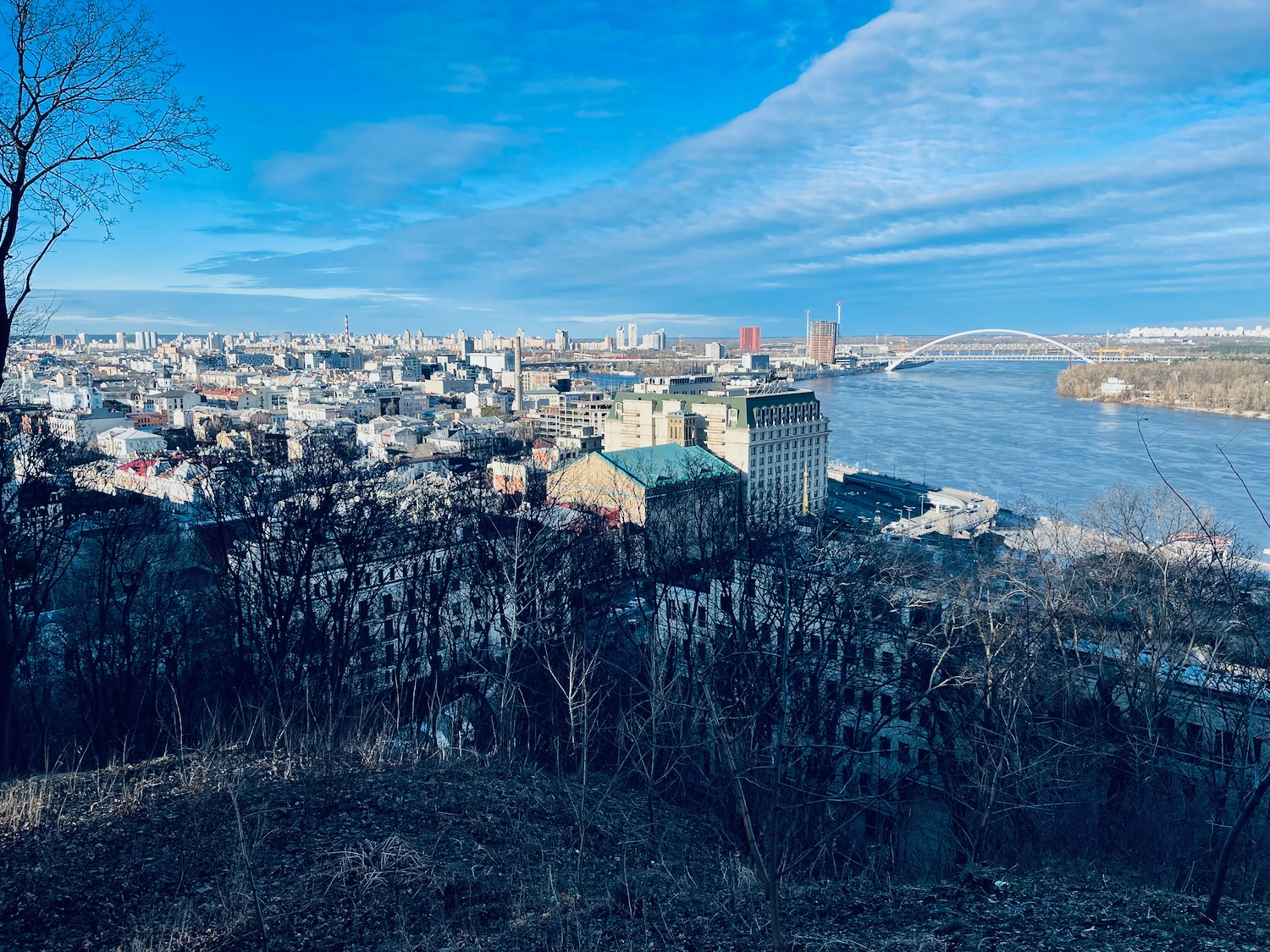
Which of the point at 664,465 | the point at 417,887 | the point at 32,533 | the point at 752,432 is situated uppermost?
the point at 752,432

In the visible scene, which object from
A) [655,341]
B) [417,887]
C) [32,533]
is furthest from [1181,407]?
[655,341]

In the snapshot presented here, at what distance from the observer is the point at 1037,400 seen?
135 feet

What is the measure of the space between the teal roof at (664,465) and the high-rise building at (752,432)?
4075 millimetres

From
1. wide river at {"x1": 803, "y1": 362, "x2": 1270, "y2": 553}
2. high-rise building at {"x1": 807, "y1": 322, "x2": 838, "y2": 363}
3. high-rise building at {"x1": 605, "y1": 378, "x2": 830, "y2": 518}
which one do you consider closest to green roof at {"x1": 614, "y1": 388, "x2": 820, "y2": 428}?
high-rise building at {"x1": 605, "y1": 378, "x2": 830, "y2": 518}

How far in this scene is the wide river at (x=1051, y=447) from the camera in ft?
57.5

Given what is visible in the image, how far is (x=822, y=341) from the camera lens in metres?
88.3

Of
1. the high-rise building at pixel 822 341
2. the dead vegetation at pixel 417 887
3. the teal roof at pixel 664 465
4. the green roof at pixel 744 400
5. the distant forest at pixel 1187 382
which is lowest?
the dead vegetation at pixel 417 887

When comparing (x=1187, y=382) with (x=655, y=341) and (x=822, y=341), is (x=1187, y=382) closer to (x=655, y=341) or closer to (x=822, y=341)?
(x=822, y=341)

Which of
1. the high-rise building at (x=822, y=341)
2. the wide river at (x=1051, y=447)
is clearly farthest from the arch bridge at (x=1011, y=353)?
the wide river at (x=1051, y=447)

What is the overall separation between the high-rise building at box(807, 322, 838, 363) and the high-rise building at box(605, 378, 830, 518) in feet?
207

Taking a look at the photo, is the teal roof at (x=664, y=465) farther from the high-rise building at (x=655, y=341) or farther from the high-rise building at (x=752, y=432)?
the high-rise building at (x=655, y=341)

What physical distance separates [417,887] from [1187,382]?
4351 centimetres

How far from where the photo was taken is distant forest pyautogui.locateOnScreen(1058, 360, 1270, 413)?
3287 centimetres

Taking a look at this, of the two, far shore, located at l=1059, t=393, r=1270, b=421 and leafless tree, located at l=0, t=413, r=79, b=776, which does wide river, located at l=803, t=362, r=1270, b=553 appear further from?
leafless tree, located at l=0, t=413, r=79, b=776
